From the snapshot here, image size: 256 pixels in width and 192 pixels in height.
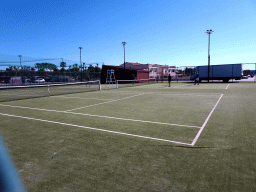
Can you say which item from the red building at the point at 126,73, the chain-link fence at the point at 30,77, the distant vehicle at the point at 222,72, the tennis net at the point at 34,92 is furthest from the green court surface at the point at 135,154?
the red building at the point at 126,73

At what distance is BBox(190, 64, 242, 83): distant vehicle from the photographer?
3378 cm

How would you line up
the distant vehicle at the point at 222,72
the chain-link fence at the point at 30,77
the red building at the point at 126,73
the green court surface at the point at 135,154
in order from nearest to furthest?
the green court surface at the point at 135,154 → the chain-link fence at the point at 30,77 → the distant vehicle at the point at 222,72 → the red building at the point at 126,73

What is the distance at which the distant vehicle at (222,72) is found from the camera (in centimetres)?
3378

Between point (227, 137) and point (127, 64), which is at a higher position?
point (127, 64)

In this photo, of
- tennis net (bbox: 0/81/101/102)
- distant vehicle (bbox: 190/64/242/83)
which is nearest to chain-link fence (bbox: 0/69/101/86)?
tennis net (bbox: 0/81/101/102)

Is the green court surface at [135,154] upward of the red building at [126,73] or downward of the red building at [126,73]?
downward

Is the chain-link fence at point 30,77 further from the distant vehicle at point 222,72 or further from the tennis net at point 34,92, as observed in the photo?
the distant vehicle at point 222,72

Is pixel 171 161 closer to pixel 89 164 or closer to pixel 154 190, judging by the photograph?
pixel 154 190

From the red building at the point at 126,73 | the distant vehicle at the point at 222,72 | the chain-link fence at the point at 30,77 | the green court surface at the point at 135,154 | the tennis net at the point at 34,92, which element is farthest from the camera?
the red building at the point at 126,73

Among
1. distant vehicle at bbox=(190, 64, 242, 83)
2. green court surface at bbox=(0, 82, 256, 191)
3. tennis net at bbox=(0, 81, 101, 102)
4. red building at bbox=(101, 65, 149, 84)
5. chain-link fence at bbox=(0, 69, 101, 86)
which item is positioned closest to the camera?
green court surface at bbox=(0, 82, 256, 191)

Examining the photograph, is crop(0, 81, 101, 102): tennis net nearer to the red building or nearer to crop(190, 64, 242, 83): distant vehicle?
the red building

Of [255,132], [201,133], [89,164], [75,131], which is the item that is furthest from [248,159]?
[75,131]

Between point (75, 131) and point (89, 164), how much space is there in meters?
2.28

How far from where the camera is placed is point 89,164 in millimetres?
3596
